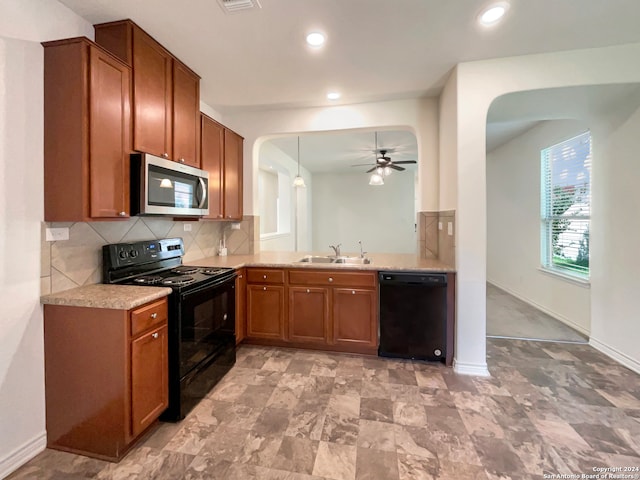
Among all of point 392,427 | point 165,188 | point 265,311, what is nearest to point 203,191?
point 165,188

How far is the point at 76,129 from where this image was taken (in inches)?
63.0

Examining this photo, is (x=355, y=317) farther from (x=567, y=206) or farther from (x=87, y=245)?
(x=567, y=206)

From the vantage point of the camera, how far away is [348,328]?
2.84 metres

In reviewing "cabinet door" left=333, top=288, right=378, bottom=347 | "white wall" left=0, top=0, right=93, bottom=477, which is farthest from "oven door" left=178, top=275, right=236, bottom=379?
"cabinet door" left=333, top=288, right=378, bottom=347

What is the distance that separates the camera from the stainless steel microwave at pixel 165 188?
1894mm

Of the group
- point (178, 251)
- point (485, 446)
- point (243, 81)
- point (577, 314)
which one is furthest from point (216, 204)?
point (577, 314)

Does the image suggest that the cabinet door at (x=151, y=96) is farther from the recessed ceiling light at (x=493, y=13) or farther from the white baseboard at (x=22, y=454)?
the recessed ceiling light at (x=493, y=13)

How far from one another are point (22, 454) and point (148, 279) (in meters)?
1.09

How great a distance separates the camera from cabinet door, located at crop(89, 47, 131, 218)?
1630mm

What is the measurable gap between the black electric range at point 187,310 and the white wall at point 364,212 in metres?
5.41

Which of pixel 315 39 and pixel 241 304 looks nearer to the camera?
pixel 315 39

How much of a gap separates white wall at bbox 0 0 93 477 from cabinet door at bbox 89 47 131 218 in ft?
1.00
